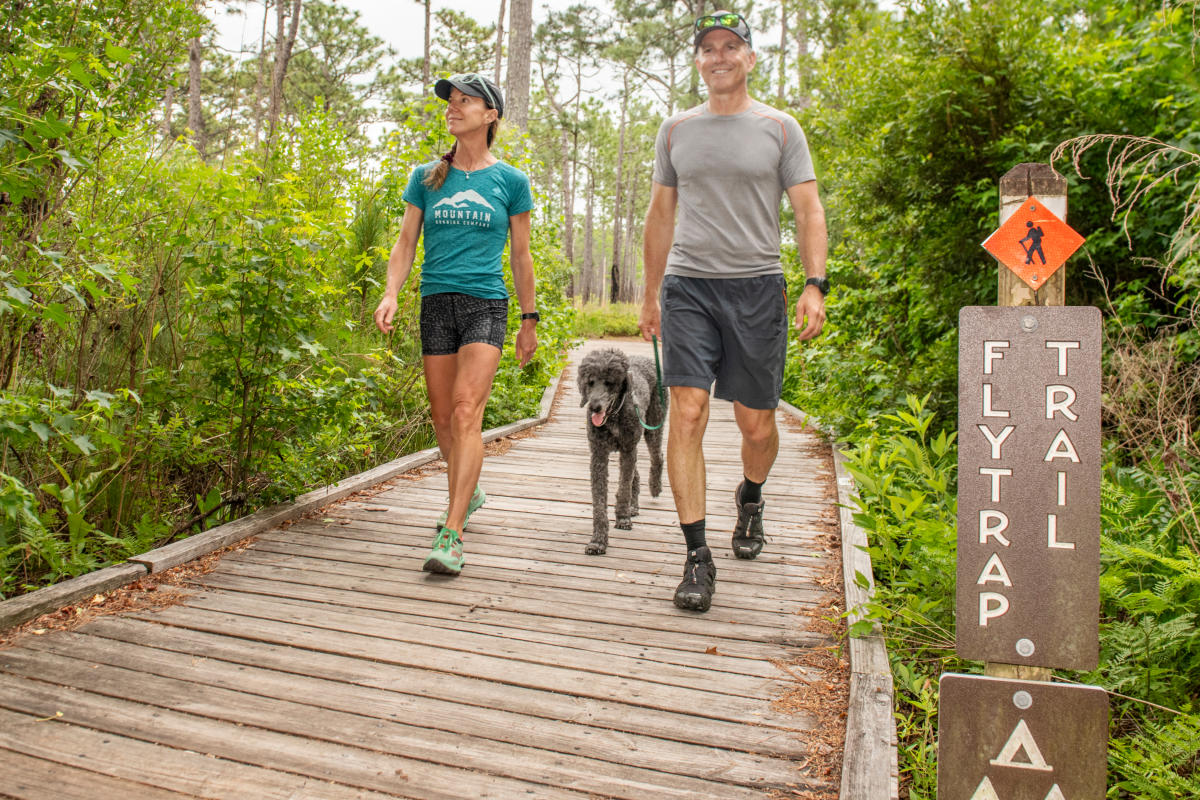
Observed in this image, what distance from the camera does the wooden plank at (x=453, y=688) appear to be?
237 centimetres

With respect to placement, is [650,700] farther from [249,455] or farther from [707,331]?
[249,455]

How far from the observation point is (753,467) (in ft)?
12.9

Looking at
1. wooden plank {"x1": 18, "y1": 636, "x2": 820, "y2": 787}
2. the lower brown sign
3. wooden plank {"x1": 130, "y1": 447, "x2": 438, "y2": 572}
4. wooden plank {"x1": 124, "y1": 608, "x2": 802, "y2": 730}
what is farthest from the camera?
wooden plank {"x1": 130, "y1": 447, "x2": 438, "y2": 572}

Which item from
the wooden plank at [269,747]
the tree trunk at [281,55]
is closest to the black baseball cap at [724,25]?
the wooden plank at [269,747]

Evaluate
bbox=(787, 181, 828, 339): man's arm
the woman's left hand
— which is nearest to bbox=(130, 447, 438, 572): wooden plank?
the woman's left hand

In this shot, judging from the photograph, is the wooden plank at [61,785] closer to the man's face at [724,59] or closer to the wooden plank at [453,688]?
the wooden plank at [453,688]

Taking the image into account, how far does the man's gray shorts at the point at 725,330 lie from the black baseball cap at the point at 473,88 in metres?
1.23

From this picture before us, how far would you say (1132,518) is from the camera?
14.0 ft

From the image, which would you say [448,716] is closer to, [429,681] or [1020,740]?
[429,681]

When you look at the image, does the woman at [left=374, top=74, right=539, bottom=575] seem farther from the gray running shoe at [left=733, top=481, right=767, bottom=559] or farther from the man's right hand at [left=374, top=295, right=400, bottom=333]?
the gray running shoe at [left=733, top=481, right=767, bottom=559]

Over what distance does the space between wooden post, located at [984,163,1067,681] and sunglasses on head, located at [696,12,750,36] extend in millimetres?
1565

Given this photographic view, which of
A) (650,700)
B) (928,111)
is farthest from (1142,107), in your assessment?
(650,700)

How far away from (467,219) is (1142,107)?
192 inches

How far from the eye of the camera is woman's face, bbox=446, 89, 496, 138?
12.3ft
